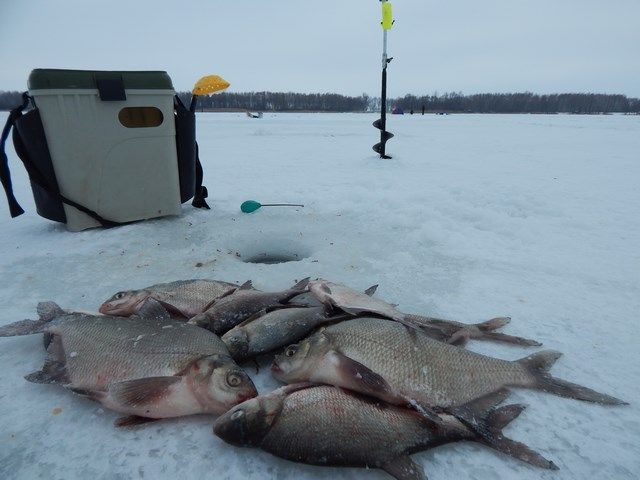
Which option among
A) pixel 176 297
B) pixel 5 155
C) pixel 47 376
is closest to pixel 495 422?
pixel 176 297

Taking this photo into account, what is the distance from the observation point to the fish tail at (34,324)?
2139 millimetres

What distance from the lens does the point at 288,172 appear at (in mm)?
7699

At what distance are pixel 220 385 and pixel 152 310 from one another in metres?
0.80

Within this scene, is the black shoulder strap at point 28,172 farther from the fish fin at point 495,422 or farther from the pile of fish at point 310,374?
the fish fin at point 495,422

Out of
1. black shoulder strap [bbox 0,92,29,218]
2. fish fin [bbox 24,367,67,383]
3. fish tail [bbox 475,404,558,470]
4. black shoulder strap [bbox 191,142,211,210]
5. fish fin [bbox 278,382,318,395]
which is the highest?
black shoulder strap [bbox 0,92,29,218]

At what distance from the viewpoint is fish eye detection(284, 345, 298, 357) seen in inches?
76.5

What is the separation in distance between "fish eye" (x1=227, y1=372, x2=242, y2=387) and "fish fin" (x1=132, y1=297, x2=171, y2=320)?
711mm

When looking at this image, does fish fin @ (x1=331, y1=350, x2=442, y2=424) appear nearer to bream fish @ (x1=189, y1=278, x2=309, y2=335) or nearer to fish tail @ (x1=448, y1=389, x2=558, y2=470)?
fish tail @ (x1=448, y1=389, x2=558, y2=470)

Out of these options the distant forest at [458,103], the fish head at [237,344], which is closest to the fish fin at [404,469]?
the fish head at [237,344]

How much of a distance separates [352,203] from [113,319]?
361 cm

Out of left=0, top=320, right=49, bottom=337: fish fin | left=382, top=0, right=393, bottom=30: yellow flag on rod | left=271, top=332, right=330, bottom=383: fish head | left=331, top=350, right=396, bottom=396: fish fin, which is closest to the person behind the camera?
left=331, top=350, right=396, bottom=396: fish fin

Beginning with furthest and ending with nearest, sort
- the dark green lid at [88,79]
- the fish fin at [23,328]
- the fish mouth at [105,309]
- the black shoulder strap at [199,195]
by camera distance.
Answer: the black shoulder strap at [199,195] → the dark green lid at [88,79] → the fish mouth at [105,309] → the fish fin at [23,328]

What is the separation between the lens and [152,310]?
7.44 feet

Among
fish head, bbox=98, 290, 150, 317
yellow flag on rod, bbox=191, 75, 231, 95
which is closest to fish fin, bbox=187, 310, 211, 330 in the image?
fish head, bbox=98, 290, 150, 317
